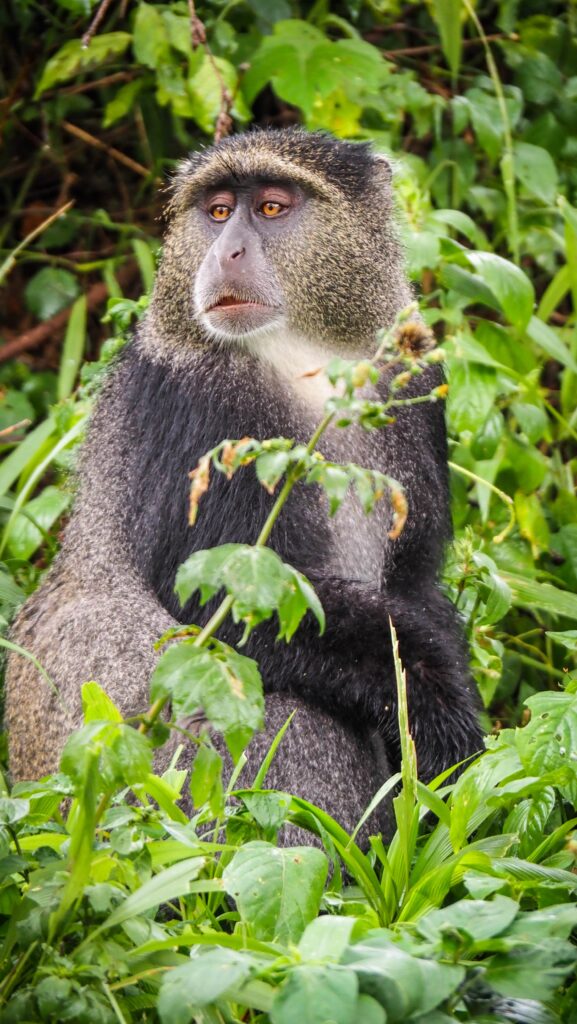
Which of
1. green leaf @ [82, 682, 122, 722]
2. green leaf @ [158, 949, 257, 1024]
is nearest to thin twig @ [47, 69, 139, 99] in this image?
green leaf @ [82, 682, 122, 722]

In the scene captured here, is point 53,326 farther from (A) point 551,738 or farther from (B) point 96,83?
(A) point 551,738

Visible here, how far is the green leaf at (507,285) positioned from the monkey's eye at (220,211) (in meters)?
0.98

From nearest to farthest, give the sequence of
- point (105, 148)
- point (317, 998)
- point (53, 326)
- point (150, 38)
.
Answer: point (317, 998), point (150, 38), point (53, 326), point (105, 148)

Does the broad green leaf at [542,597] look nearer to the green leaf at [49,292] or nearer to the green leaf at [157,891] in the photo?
the green leaf at [157,891]

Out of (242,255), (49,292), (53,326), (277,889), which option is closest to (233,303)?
(242,255)

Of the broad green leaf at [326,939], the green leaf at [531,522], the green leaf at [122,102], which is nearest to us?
the broad green leaf at [326,939]

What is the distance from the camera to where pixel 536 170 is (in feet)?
19.0

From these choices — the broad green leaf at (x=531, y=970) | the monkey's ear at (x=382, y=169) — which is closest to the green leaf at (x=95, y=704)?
the broad green leaf at (x=531, y=970)

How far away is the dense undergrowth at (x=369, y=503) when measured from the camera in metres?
2.21

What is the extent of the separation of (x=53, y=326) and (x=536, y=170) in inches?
92.8

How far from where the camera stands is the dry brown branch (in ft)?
21.3

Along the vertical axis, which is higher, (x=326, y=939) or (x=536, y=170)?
(x=536, y=170)

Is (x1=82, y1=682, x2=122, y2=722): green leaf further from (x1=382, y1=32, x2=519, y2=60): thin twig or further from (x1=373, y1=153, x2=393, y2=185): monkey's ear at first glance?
(x1=382, y1=32, x2=519, y2=60): thin twig

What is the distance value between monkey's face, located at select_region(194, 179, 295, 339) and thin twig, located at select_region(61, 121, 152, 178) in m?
2.73
